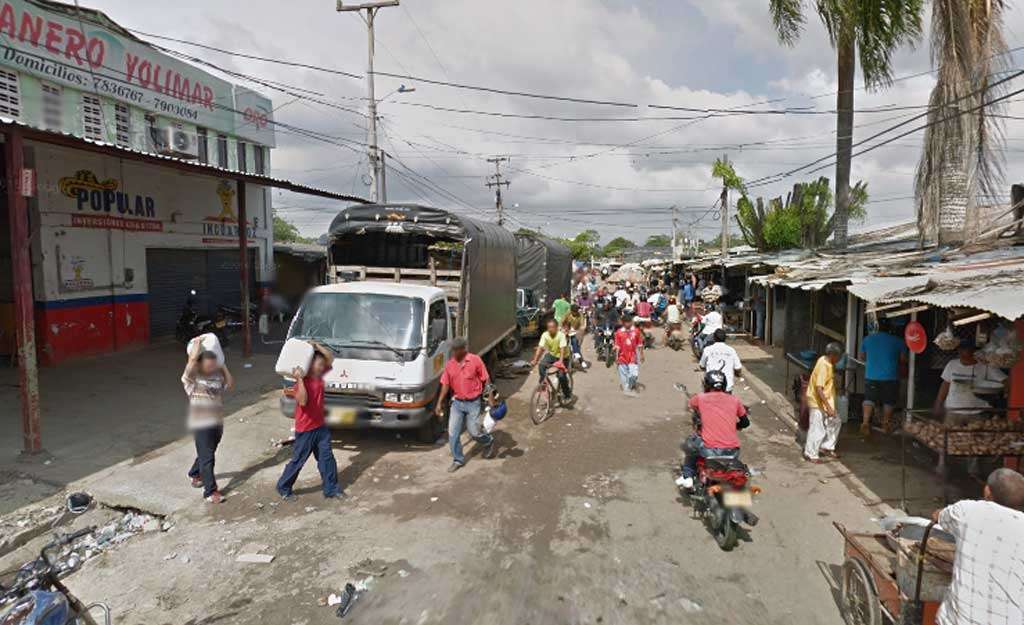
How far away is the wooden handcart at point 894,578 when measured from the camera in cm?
343

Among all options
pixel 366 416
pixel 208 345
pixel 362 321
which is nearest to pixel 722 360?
pixel 366 416

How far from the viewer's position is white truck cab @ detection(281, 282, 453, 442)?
24.0 ft

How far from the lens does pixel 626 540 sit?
5398 mm

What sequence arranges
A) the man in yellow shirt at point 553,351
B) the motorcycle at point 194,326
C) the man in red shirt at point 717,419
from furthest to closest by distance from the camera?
the motorcycle at point 194,326, the man in yellow shirt at point 553,351, the man in red shirt at point 717,419

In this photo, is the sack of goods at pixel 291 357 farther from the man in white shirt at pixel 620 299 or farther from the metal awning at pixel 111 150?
the man in white shirt at pixel 620 299

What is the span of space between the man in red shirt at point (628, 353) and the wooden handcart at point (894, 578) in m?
7.02

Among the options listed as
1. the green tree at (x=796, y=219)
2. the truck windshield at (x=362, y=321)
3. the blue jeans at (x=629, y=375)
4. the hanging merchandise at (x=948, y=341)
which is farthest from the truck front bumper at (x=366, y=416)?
the green tree at (x=796, y=219)

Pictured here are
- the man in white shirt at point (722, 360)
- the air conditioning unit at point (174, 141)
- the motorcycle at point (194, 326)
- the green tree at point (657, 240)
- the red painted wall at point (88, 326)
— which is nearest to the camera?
the man in white shirt at point (722, 360)

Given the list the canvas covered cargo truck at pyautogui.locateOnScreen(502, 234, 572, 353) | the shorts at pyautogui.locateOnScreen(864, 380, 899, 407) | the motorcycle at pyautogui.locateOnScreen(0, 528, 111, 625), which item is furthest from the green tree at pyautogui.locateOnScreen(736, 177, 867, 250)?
the motorcycle at pyautogui.locateOnScreen(0, 528, 111, 625)

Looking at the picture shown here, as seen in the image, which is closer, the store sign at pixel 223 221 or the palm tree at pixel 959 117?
the palm tree at pixel 959 117

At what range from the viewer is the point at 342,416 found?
729cm

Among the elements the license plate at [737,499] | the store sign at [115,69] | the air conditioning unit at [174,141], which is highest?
the store sign at [115,69]

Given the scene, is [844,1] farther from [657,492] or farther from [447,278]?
[657,492]

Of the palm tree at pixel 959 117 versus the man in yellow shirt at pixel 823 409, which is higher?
the palm tree at pixel 959 117
